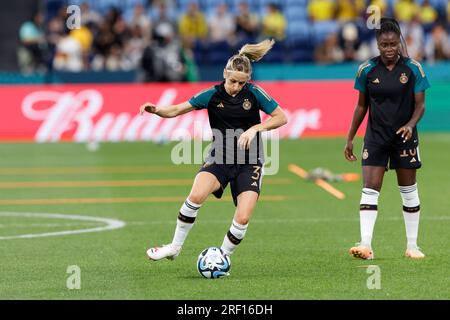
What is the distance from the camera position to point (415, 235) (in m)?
11.7

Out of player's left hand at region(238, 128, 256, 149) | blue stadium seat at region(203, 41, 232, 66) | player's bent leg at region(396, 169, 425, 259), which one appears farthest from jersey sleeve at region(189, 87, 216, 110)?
blue stadium seat at region(203, 41, 232, 66)

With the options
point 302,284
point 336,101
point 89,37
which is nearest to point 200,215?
point 302,284

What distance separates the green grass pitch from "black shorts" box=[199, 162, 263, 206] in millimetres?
765

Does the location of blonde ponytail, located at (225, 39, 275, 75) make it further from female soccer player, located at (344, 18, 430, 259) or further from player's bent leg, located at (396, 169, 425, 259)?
player's bent leg, located at (396, 169, 425, 259)

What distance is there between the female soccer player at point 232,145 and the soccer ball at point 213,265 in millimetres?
416

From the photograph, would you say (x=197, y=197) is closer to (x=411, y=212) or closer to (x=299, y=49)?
(x=411, y=212)

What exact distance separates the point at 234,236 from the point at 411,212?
206cm

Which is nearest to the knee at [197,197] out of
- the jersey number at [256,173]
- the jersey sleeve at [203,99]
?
the jersey number at [256,173]

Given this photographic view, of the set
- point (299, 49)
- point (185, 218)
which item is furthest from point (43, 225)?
point (299, 49)

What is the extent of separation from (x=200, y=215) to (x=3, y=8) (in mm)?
20915

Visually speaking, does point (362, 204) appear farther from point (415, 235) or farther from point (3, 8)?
point (3, 8)

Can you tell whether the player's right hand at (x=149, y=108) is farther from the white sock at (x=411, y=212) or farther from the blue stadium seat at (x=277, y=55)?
the blue stadium seat at (x=277, y=55)

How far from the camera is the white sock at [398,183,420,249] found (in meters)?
11.7

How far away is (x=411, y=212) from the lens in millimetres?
11859
